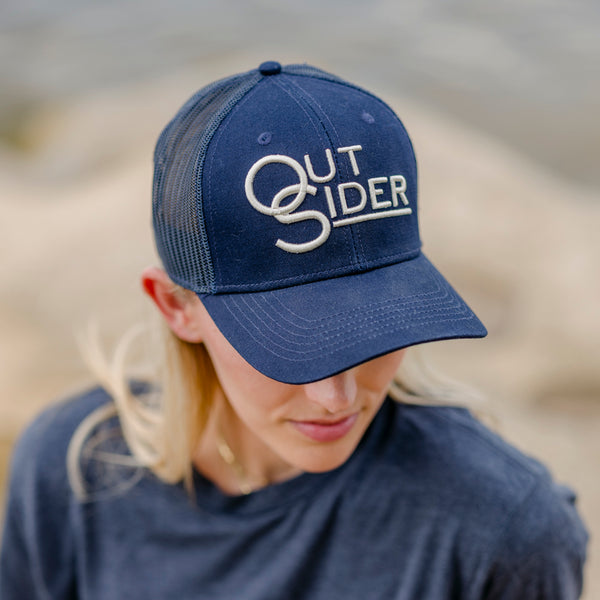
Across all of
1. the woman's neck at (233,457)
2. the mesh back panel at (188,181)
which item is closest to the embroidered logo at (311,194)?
the mesh back panel at (188,181)

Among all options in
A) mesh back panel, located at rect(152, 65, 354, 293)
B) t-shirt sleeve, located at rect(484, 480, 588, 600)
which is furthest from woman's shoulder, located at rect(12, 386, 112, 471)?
t-shirt sleeve, located at rect(484, 480, 588, 600)

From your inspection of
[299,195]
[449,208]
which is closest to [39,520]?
[299,195]

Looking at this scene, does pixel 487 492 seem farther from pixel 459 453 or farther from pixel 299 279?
pixel 299 279

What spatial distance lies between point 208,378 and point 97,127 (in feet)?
26.4

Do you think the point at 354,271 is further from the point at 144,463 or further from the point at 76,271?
the point at 76,271

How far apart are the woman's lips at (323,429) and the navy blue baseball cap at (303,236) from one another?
0.18m

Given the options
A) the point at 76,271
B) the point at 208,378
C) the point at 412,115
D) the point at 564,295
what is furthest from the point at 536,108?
the point at 208,378

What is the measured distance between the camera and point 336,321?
1087 mm

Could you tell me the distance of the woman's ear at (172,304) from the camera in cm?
131

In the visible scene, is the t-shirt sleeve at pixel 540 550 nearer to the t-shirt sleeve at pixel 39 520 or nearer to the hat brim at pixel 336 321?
the hat brim at pixel 336 321

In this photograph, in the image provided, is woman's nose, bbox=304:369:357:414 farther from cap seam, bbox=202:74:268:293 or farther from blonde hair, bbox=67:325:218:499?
blonde hair, bbox=67:325:218:499

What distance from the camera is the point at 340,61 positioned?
977 cm

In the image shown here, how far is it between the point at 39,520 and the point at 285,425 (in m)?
0.71

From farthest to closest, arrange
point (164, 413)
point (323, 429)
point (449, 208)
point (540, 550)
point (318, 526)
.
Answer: point (449, 208), point (164, 413), point (318, 526), point (540, 550), point (323, 429)
